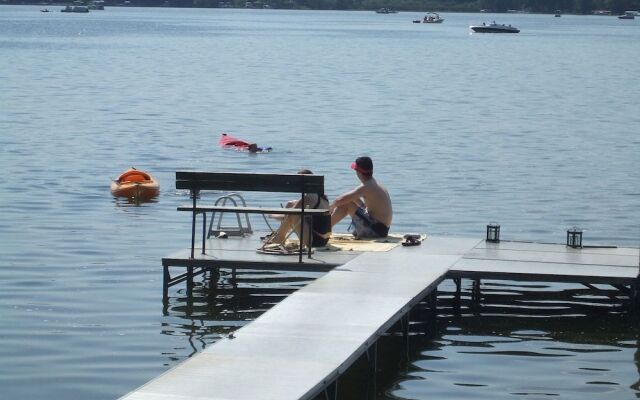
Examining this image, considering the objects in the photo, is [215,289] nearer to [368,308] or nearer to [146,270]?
[146,270]

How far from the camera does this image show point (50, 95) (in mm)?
60531

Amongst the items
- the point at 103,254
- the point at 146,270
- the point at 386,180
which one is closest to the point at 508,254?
the point at 146,270

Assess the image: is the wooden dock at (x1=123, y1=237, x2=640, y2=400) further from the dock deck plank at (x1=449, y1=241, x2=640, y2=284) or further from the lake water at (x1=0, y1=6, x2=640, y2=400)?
the lake water at (x1=0, y1=6, x2=640, y2=400)

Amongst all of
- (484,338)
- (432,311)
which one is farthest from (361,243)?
(484,338)

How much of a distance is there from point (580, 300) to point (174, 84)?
5537 centimetres

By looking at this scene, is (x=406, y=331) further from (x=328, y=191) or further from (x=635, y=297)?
(x=328, y=191)

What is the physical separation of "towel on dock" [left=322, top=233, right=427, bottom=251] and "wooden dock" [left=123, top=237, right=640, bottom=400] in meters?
0.24

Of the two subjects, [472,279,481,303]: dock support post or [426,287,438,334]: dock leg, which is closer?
[426,287,438,334]: dock leg

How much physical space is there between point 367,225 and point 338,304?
14.2 ft

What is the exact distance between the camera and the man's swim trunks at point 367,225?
17.8 meters

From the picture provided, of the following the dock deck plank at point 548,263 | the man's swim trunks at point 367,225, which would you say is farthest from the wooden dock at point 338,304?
the man's swim trunks at point 367,225

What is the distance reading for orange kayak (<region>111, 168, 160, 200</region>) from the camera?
27.3 meters

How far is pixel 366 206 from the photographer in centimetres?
1778

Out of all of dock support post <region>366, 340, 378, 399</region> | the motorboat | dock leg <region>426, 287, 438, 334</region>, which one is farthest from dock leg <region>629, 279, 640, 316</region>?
the motorboat
